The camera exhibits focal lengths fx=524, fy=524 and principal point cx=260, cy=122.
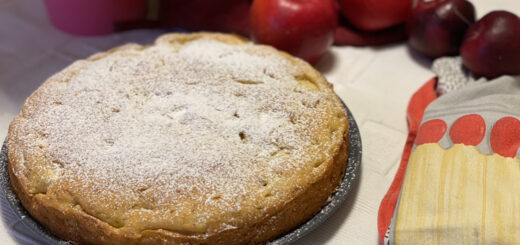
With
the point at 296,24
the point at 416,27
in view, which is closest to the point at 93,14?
the point at 296,24

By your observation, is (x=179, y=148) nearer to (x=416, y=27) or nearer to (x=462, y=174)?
(x=462, y=174)

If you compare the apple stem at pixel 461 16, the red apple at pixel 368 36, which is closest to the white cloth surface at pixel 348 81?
the red apple at pixel 368 36

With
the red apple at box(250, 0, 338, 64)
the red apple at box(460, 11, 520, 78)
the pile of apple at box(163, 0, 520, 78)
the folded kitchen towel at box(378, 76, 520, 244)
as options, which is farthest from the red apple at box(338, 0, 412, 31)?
the folded kitchen towel at box(378, 76, 520, 244)

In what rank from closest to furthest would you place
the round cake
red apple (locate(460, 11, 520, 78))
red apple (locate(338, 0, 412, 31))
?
the round cake < red apple (locate(460, 11, 520, 78)) < red apple (locate(338, 0, 412, 31))

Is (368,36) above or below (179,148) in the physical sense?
below

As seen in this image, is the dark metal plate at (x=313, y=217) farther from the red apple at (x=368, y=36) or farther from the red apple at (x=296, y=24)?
the red apple at (x=368, y=36)

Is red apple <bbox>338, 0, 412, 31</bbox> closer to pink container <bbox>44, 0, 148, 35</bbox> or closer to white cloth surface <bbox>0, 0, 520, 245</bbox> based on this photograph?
white cloth surface <bbox>0, 0, 520, 245</bbox>
